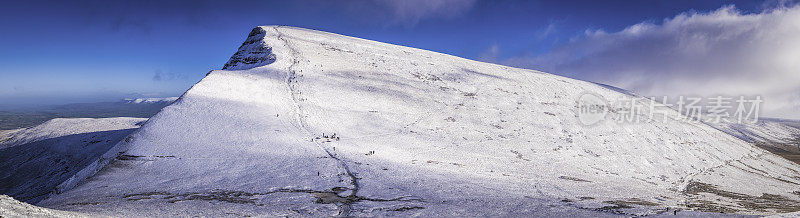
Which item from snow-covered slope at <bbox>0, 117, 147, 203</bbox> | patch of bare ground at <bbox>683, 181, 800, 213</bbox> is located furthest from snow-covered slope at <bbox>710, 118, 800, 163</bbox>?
snow-covered slope at <bbox>0, 117, 147, 203</bbox>

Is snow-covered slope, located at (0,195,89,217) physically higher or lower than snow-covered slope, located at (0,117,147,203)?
higher

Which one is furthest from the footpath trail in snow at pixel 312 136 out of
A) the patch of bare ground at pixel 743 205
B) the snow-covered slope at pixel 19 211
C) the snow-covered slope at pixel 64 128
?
the snow-covered slope at pixel 64 128

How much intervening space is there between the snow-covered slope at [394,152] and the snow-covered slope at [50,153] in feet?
25.3

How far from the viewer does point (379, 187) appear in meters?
12.0

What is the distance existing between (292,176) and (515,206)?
8.67 m

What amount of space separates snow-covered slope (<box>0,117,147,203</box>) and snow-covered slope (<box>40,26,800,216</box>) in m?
7.72

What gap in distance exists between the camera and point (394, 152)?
68.0 ft

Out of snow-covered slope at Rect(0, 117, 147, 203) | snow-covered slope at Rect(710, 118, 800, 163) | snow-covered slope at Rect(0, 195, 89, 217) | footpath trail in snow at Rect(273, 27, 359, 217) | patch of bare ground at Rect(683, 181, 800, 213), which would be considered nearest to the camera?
snow-covered slope at Rect(0, 195, 89, 217)

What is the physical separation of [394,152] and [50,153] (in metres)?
30.5

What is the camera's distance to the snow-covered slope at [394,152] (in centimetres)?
1034

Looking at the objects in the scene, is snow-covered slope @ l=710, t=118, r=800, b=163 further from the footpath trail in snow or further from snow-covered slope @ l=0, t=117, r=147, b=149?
snow-covered slope @ l=0, t=117, r=147, b=149

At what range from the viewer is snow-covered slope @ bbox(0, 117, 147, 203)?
67.7ft
